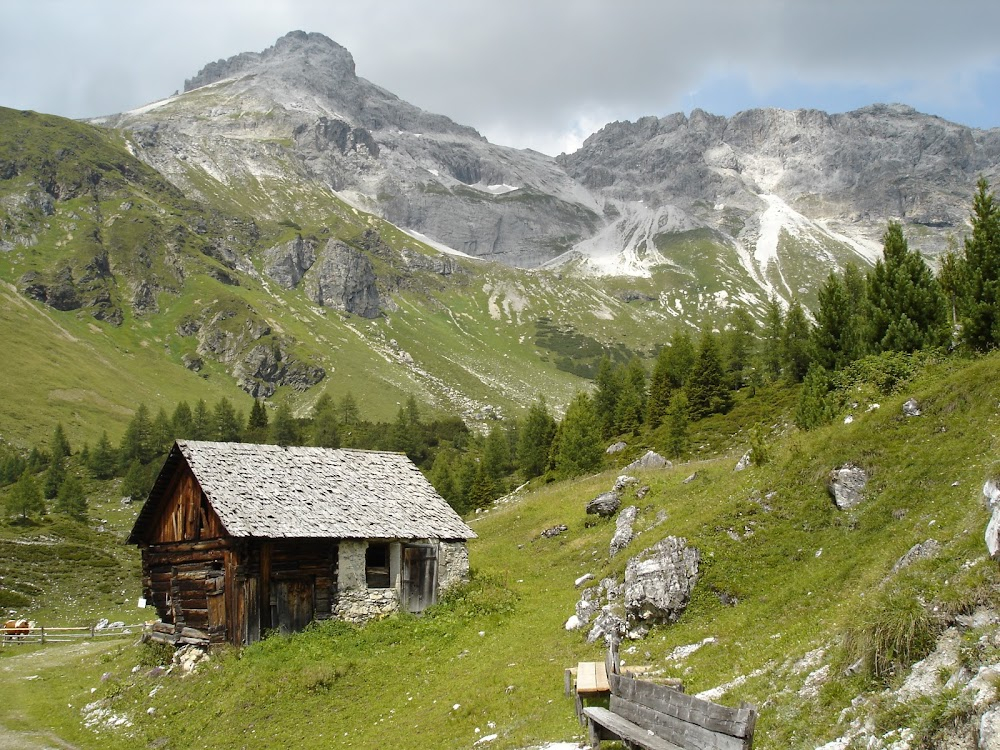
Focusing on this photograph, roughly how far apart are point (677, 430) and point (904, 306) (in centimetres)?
2361

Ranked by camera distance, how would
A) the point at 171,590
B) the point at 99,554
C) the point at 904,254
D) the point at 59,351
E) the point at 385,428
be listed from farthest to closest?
1. the point at 59,351
2. the point at 385,428
3. the point at 99,554
4. the point at 904,254
5. the point at 171,590

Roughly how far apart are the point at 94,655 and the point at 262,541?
53.0 feet

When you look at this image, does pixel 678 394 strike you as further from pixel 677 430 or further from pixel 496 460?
pixel 496 460

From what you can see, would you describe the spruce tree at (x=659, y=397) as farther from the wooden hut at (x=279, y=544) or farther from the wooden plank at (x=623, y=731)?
the wooden plank at (x=623, y=731)

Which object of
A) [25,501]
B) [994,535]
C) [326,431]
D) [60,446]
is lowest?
[25,501]

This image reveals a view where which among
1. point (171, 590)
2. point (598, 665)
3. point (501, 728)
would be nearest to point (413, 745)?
point (501, 728)

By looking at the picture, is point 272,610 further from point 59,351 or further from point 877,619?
point 59,351

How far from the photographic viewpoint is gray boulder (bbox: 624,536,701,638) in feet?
69.5

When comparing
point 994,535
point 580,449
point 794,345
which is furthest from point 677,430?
point 994,535

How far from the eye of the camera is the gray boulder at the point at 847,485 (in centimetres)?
2041

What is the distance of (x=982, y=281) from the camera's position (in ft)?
110

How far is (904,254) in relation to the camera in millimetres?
44562

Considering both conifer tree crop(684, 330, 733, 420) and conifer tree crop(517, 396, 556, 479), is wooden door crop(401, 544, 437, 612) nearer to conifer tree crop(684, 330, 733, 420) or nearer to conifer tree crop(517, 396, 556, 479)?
conifer tree crop(684, 330, 733, 420)

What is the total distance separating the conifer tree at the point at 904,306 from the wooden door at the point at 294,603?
34.2 metres
